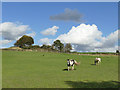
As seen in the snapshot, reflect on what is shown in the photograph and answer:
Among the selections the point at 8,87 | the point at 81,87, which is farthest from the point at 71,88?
the point at 8,87

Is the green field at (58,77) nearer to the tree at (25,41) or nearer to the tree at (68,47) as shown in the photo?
the tree at (25,41)

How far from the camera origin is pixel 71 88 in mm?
9719

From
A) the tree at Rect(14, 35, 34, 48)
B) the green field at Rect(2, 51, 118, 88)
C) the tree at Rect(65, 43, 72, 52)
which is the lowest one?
the green field at Rect(2, 51, 118, 88)

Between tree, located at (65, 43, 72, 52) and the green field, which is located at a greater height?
tree, located at (65, 43, 72, 52)

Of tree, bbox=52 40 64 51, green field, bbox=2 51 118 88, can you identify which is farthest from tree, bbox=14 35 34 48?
green field, bbox=2 51 118 88

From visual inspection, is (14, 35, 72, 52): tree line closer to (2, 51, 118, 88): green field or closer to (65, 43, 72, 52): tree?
(65, 43, 72, 52): tree

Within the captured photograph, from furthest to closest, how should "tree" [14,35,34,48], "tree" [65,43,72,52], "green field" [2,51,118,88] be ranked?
"tree" [65,43,72,52]
"tree" [14,35,34,48]
"green field" [2,51,118,88]

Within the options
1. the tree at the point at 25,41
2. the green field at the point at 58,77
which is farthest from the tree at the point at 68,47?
the green field at the point at 58,77

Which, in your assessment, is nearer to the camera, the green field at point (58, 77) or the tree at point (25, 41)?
the green field at point (58, 77)

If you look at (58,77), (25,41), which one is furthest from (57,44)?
(58,77)

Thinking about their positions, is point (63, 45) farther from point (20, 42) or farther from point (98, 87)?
point (98, 87)

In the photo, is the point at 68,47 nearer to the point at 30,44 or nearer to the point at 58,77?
the point at 30,44

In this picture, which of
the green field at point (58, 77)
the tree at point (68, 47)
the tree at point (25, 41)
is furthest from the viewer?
the tree at point (68, 47)

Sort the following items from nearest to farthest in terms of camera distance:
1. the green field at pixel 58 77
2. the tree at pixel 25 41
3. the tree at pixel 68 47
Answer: the green field at pixel 58 77 < the tree at pixel 25 41 < the tree at pixel 68 47
